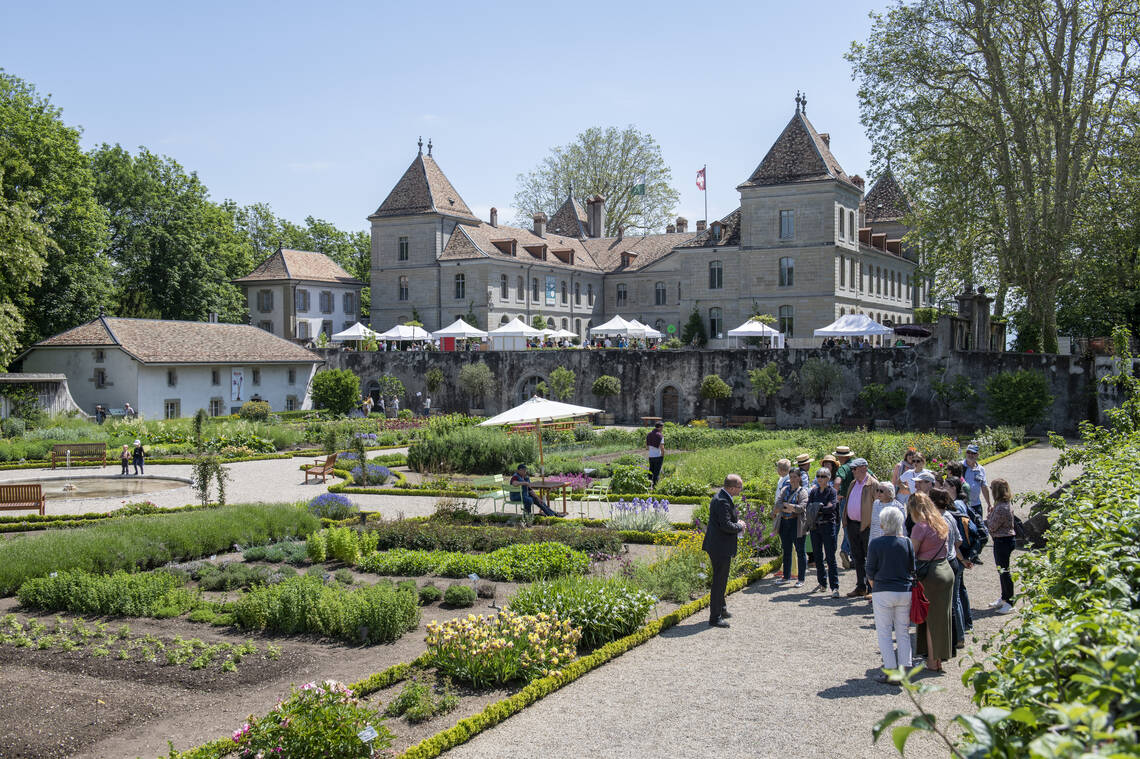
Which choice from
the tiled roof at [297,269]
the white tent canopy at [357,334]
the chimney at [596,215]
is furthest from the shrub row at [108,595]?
the chimney at [596,215]

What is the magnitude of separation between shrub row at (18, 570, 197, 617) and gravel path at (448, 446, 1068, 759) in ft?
19.6

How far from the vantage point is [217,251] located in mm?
58844

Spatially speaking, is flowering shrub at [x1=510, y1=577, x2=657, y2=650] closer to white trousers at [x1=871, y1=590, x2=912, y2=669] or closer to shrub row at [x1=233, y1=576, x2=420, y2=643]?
shrub row at [x1=233, y1=576, x2=420, y2=643]

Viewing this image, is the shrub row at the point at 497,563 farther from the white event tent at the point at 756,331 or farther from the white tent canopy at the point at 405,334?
the white tent canopy at the point at 405,334

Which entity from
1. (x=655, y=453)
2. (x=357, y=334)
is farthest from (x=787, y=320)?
(x=655, y=453)

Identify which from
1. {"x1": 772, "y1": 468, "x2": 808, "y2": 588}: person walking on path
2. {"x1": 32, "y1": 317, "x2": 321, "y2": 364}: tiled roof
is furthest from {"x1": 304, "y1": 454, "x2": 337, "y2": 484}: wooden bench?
{"x1": 32, "y1": 317, "x2": 321, "y2": 364}: tiled roof

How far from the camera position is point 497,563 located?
539 inches

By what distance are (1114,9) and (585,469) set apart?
23.8m

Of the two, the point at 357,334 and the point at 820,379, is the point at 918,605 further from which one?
the point at 357,334

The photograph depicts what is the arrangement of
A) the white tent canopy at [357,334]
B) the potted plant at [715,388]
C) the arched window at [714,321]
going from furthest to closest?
the arched window at [714,321] → the white tent canopy at [357,334] → the potted plant at [715,388]

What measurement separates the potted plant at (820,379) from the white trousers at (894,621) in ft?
107

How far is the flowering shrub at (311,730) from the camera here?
6.87 m

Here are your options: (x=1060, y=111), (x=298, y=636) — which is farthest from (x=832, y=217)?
(x=298, y=636)

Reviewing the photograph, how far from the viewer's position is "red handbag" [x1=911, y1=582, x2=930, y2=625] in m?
8.67
